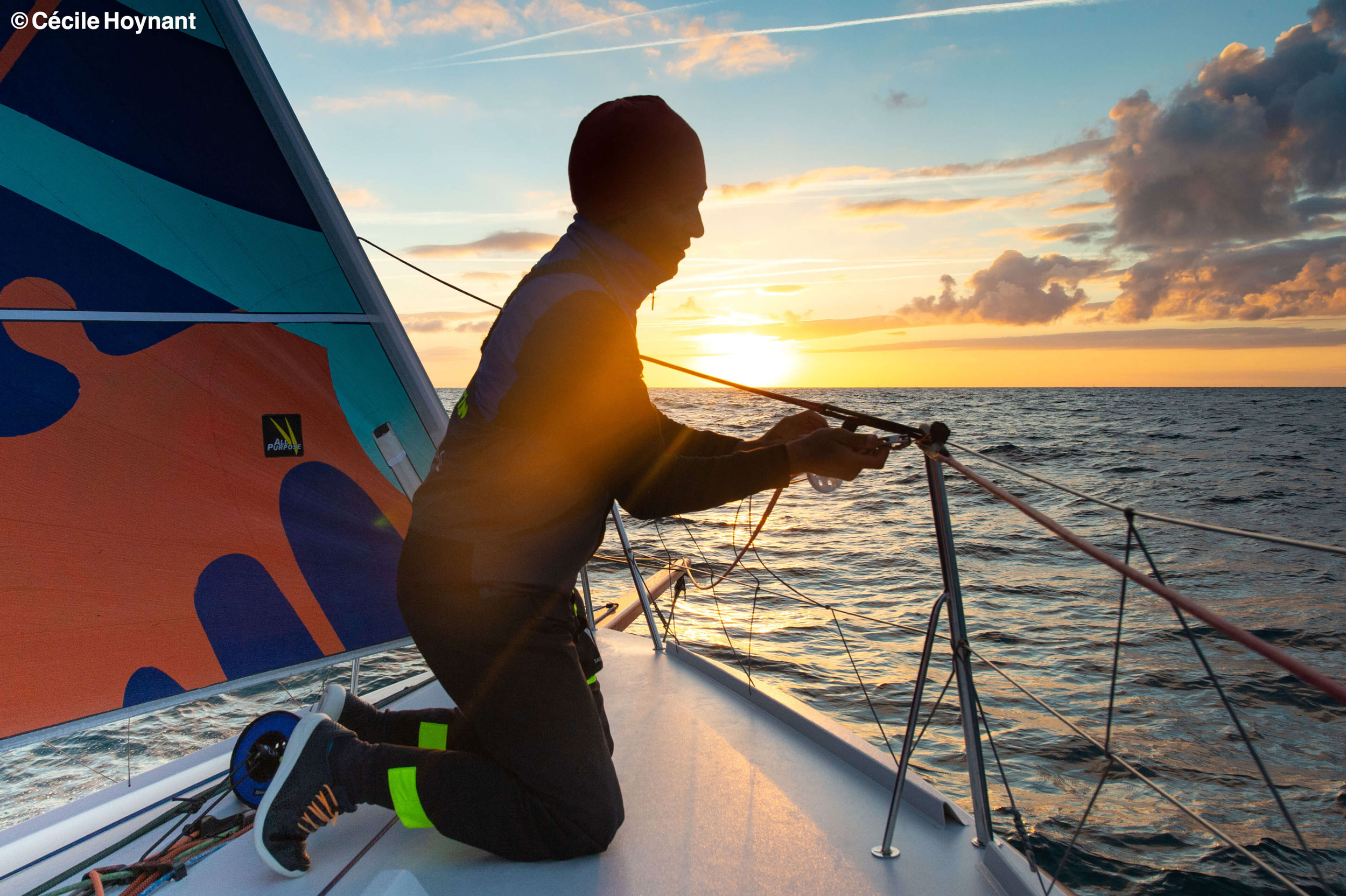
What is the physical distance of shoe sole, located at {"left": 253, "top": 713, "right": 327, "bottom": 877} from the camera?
1.41m

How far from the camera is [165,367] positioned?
182 centimetres

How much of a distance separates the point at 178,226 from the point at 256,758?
126 centimetres

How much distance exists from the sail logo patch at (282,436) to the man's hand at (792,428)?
128 cm

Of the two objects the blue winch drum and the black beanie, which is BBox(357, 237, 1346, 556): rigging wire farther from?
the blue winch drum

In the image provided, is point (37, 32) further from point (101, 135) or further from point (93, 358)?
point (93, 358)

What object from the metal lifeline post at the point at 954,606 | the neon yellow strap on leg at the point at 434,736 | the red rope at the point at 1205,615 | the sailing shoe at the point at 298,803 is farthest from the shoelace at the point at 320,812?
the red rope at the point at 1205,615

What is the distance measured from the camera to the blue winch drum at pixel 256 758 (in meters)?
1.72

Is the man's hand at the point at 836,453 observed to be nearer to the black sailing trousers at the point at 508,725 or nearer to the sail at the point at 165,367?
the black sailing trousers at the point at 508,725

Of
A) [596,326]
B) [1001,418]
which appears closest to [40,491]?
[596,326]

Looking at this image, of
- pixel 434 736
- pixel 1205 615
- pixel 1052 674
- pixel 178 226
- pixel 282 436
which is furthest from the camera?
pixel 1052 674

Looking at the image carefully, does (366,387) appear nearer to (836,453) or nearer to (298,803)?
(298,803)

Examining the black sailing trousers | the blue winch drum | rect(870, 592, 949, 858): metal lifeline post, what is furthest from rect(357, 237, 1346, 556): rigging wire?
the blue winch drum

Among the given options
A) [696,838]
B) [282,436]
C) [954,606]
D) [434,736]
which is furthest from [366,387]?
[954,606]

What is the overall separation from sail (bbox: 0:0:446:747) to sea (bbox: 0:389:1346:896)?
1.31ft
